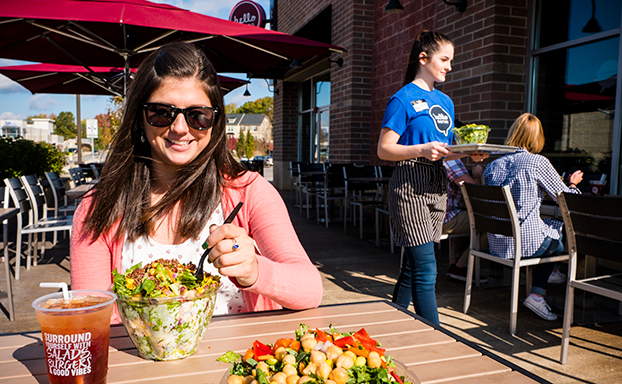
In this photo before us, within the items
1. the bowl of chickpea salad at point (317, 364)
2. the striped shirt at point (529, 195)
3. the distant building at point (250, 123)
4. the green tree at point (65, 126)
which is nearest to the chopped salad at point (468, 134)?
the striped shirt at point (529, 195)

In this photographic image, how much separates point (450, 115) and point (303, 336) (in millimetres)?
2231

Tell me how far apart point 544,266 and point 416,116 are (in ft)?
5.82

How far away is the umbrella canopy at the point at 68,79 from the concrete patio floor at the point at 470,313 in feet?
8.38

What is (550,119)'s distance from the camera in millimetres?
4883

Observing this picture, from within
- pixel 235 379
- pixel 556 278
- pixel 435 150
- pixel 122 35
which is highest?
pixel 122 35

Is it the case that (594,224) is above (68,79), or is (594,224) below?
below

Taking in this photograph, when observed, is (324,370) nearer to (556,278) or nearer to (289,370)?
(289,370)

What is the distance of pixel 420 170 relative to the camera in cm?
254

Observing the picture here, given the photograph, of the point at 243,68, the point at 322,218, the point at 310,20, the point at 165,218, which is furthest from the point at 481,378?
the point at 310,20

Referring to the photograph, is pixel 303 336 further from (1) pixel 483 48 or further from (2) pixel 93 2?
(1) pixel 483 48

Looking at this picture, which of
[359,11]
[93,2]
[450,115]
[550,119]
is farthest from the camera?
[359,11]

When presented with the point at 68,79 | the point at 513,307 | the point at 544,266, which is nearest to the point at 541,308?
the point at 544,266

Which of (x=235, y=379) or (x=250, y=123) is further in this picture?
(x=250, y=123)

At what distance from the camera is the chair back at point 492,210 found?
10.2ft
